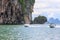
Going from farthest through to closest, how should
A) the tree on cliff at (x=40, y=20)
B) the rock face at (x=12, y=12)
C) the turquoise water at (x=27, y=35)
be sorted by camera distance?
1. the tree on cliff at (x=40, y=20)
2. the rock face at (x=12, y=12)
3. the turquoise water at (x=27, y=35)

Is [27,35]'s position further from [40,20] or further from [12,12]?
[40,20]

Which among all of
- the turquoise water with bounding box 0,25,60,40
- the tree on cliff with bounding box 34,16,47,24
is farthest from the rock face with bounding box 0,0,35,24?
the turquoise water with bounding box 0,25,60,40

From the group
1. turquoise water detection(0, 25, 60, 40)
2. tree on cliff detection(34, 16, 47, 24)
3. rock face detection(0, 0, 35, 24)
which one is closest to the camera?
turquoise water detection(0, 25, 60, 40)

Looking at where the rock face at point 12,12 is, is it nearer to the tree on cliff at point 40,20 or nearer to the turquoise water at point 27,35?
the tree on cliff at point 40,20

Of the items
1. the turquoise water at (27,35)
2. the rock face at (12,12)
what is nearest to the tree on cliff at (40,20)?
the rock face at (12,12)

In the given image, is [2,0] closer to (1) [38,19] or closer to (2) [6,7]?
(2) [6,7]

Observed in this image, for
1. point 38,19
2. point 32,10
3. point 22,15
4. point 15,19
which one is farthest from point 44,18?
point 15,19

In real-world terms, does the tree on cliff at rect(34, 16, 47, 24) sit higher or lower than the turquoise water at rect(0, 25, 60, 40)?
lower

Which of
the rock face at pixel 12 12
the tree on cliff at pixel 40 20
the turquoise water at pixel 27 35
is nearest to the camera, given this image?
the turquoise water at pixel 27 35

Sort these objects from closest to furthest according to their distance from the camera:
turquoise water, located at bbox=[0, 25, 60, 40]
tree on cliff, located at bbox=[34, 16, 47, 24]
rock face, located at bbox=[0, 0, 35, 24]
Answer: turquoise water, located at bbox=[0, 25, 60, 40] → rock face, located at bbox=[0, 0, 35, 24] → tree on cliff, located at bbox=[34, 16, 47, 24]

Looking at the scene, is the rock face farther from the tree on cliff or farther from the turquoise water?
the turquoise water

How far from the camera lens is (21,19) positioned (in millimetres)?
127562

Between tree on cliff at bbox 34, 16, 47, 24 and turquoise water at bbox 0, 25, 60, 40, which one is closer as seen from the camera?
turquoise water at bbox 0, 25, 60, 40

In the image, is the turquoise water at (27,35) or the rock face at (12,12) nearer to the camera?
the turquoise water at (27,35)
